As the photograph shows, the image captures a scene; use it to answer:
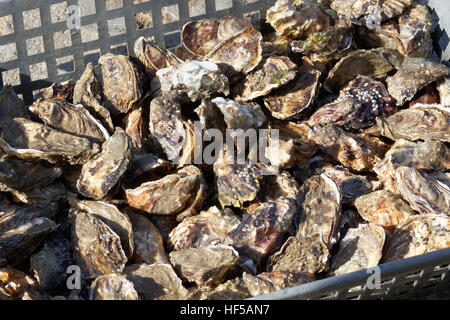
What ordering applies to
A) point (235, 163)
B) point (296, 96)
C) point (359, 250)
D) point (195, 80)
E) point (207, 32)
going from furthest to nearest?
1. point (207, 32)
2. point (296, 96)
3. point (195, 80)
4. point (235, 163)
5. point (359, 250)

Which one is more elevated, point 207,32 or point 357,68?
point 207,32

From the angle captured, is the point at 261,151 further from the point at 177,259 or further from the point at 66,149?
the point at 66,149

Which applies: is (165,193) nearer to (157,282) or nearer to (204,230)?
(204,230)

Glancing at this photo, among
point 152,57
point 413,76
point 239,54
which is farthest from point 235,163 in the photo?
point 413,76

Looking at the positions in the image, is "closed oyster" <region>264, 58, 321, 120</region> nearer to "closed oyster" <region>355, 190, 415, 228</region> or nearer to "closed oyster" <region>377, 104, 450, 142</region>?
"closed oyster" <region>377, 104, 450, 142</region>

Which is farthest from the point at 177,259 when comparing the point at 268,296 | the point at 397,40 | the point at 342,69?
the point at 397,40

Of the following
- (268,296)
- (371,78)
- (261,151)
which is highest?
(371,78)
